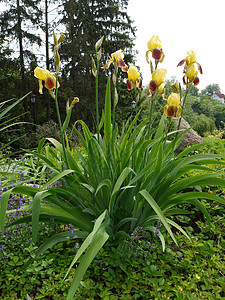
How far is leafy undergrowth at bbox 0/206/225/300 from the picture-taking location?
1.27 metres

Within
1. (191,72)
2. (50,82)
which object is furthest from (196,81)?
(50,82)

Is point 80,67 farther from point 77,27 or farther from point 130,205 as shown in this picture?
point 130,205

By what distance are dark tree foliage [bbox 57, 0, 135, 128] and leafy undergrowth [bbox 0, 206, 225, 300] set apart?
34.5ft

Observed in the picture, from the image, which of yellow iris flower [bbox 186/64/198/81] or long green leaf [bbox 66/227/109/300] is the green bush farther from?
long green leaf [bbox 66/227/109/300]

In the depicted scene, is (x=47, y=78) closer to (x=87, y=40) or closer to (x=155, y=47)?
(x=155, y=47)

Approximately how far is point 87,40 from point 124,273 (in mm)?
14176

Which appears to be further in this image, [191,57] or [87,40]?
[87,40]

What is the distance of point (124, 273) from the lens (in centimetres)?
146

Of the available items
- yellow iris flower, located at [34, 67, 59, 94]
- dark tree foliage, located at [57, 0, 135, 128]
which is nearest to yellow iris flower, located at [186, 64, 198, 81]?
yellow iris flower, located at [34, 67, 59, 94]

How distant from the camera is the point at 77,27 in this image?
13602mm

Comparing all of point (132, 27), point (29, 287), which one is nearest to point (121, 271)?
point (29, 287)

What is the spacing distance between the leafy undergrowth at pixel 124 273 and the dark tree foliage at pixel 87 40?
1053cm

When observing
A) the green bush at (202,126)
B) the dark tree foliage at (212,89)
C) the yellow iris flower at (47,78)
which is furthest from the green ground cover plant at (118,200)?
the dark tree foliage at (212,89)

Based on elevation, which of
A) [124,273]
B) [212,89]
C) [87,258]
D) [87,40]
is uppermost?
[212,89]
